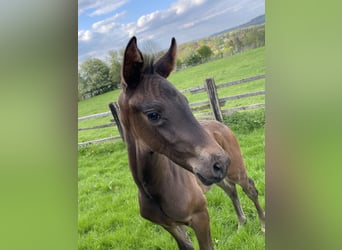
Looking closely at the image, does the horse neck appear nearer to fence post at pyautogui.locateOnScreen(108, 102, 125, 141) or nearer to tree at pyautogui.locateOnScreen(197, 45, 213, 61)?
fence post at pyautogui.locateOnScreen(108, 102, 125, 141)

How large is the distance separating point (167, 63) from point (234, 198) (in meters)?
0.57

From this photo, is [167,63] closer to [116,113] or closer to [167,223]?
[116,113]

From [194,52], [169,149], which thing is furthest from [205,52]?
[169,149]

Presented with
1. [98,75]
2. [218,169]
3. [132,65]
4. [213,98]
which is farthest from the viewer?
[98,75]

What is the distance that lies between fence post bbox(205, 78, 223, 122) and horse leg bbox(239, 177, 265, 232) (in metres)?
0.26

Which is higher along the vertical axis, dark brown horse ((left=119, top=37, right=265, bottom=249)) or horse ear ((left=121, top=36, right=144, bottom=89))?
horse ear ((left=121, top=36, right=144, bottom=89))

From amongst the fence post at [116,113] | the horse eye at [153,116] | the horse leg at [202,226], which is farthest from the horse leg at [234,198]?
the fence post at [116,113]

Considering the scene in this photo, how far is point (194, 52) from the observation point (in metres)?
1.52

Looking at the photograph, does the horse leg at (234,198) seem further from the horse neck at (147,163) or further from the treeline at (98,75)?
the treeline at (98,75)

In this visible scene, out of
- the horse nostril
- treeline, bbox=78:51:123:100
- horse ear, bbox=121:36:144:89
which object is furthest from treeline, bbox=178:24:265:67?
the horse nostril

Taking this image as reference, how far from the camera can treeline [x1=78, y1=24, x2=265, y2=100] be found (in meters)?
1.42
